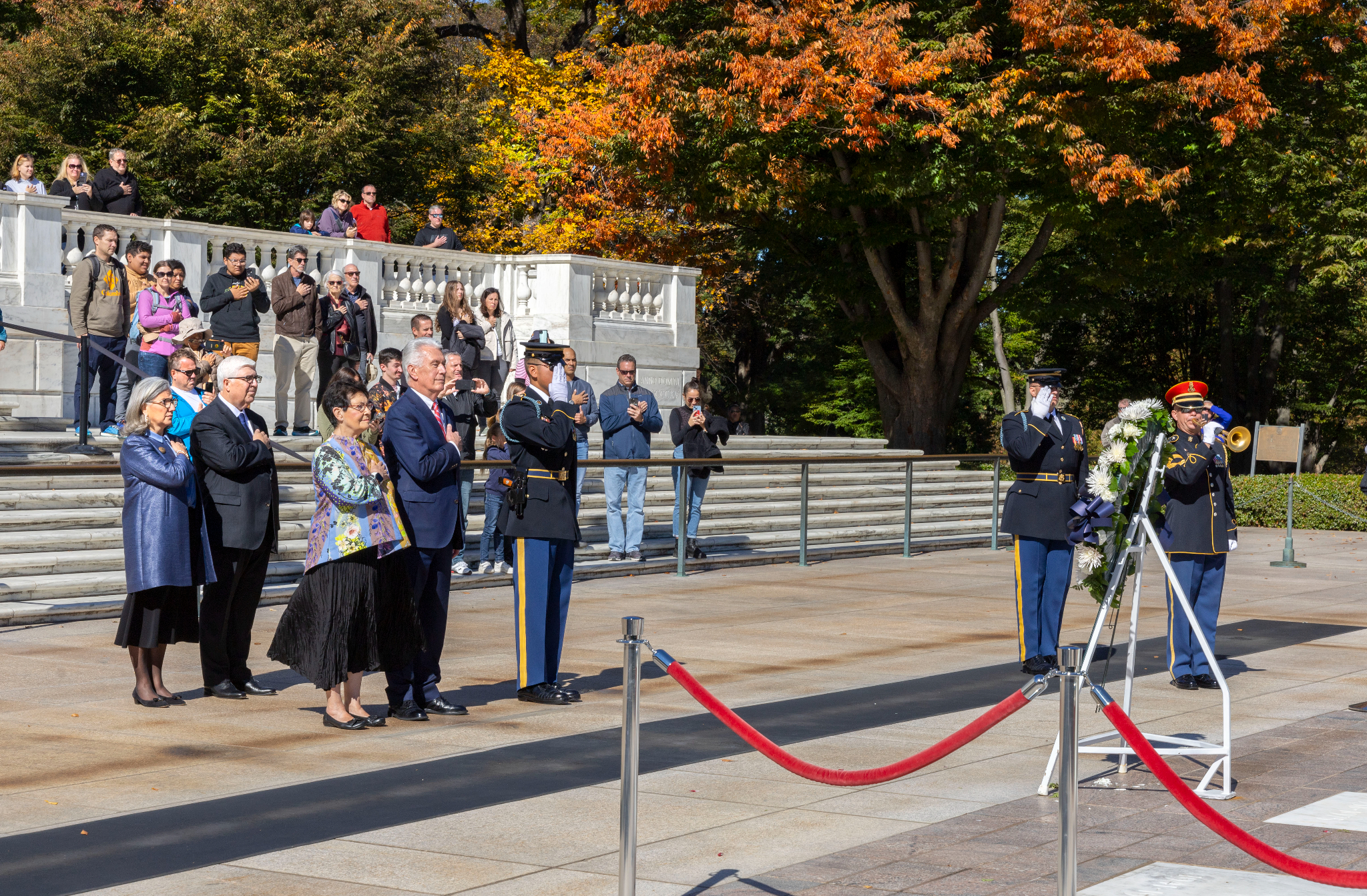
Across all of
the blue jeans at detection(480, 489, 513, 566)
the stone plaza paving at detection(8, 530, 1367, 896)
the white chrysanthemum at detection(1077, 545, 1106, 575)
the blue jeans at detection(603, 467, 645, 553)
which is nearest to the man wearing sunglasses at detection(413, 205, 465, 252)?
the blue jeans at detection(603, 467, 645, 553)

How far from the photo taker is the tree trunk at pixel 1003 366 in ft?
134

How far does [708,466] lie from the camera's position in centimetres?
1675

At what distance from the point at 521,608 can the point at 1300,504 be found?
21810 mm

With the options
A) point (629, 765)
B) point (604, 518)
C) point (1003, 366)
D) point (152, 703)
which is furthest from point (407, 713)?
point (1003, 366)

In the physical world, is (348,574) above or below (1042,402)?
below

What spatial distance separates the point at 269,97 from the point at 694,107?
10792 millimetres

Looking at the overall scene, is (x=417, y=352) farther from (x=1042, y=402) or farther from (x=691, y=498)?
(x=691, y=498)

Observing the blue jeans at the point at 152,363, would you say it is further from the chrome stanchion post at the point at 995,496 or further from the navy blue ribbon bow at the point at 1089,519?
the chrome stanchion post at the point at 995,496

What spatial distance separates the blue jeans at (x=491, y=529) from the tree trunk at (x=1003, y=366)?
86.0 ft

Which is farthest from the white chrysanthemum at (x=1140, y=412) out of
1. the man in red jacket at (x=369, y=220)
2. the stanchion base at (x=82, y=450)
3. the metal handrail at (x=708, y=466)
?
the man in red jacket at (x=369, y=220)

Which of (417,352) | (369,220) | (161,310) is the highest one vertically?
(369,220)

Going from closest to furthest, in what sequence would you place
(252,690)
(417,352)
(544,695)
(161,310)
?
(417,352) < (544,695) < (252,690) < (161,310)

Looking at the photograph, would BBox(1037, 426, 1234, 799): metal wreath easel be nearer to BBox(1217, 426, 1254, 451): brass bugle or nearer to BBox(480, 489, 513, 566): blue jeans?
BBox(1217, 426, 1254, 451): brass bugle

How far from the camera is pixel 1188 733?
8.49 metres
